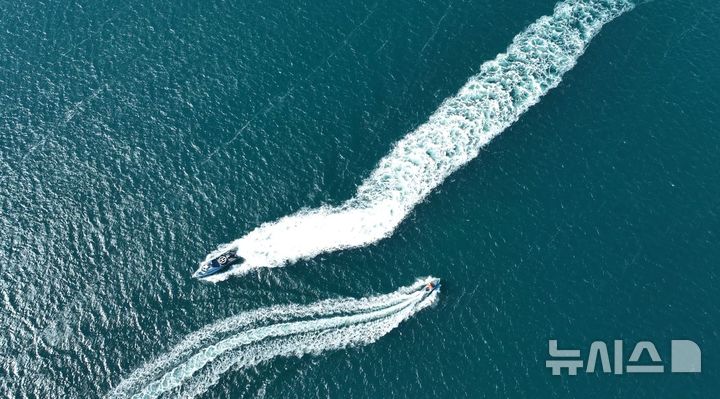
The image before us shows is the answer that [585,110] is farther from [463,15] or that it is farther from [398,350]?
[398,350]

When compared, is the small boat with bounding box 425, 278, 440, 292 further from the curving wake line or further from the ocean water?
the curving wake line

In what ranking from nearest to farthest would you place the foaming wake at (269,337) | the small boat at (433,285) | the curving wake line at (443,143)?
the foaming wake at (269,337)
the small boat at (433,285)
the curving wake line at (443,143)

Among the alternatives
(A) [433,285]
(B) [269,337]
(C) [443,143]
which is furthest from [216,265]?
(C) [443,143]

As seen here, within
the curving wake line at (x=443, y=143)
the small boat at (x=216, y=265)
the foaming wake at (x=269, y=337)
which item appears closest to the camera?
the foaming wake at (x=269, y=337)

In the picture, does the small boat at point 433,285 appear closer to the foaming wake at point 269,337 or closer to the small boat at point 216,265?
the foaming wake at point 269,337

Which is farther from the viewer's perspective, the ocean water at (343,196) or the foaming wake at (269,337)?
the ocean water at (343,196)

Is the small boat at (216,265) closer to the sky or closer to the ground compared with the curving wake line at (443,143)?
closer to the ground

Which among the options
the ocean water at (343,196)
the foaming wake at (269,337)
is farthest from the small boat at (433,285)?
the ocean water at (343,196)

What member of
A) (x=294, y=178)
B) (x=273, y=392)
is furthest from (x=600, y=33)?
(x=273, y=392)
